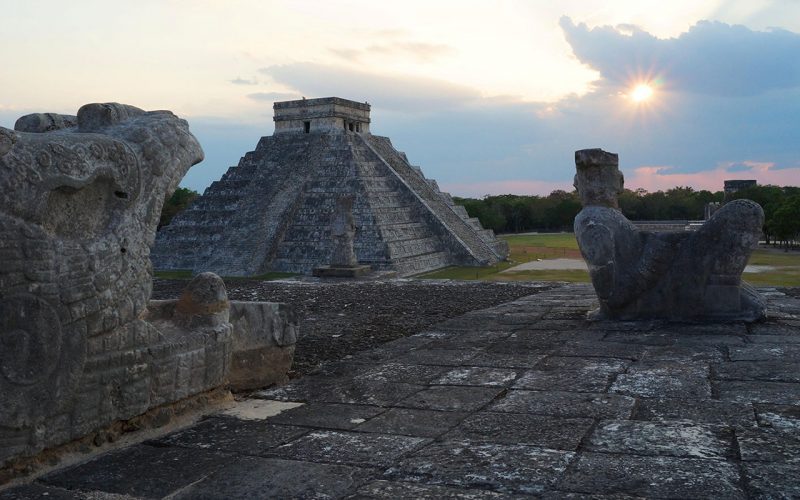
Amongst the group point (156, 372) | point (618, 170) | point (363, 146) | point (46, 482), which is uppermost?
point (363, 146)

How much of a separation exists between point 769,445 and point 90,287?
3.75m

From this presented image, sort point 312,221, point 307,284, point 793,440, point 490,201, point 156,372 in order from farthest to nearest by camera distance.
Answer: point 490,201 → point 312,221 → point 307,284 → point 156,372 → point 793,440

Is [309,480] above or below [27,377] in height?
below

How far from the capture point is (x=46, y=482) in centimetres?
380

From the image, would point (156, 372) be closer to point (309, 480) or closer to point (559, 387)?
point (309, 480)

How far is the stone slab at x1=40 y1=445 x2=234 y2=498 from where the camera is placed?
3.72m

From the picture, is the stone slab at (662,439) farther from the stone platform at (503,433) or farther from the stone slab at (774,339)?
the stone slab at (774,339)

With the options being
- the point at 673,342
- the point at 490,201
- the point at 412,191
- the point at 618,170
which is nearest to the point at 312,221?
the point at 412,191

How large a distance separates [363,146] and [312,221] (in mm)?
5830

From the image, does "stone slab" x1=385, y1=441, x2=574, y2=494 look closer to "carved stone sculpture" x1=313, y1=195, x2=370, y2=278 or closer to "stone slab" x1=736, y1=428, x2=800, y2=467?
"stone slab" x1=736, y1=428, x2=800, y2=467

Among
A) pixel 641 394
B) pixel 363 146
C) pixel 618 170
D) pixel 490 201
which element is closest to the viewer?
pixel 641 394

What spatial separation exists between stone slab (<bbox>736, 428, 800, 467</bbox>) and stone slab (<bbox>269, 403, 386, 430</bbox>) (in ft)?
7.17

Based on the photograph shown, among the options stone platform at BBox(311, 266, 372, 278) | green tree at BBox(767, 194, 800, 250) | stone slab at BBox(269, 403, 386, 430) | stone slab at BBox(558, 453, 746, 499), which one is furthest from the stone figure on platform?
green tree at BBox(767, 194, 800, 250)

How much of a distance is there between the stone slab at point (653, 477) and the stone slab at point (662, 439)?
0.11 m
